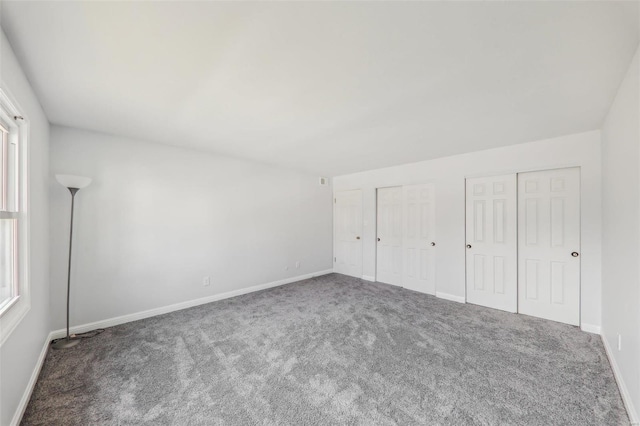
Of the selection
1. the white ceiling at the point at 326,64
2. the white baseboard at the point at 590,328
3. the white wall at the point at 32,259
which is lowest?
the white baseboard at the point at 590,328

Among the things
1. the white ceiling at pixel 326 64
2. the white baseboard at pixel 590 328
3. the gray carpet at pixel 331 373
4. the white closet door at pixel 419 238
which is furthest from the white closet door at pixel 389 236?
the white baseboard at pixel 590 328

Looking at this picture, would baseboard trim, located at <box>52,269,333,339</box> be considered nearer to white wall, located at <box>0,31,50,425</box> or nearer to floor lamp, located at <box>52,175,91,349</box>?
floor lamp, located at <box>52,175,91,349</box>

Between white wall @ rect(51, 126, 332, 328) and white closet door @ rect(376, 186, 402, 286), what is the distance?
5.98ft

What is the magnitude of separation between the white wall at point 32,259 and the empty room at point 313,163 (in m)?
0.03

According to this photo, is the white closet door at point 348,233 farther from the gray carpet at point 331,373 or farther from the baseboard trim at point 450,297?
the gray carpet at point 331,373

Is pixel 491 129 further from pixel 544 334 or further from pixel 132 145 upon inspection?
pixel 132 145

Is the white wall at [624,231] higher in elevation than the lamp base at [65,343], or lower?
higher

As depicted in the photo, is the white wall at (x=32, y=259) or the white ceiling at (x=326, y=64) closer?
the white ceiling at (x=326, y=64)

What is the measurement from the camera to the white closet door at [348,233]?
5.14 m

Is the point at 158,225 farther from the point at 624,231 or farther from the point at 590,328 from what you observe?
the point at 590,328

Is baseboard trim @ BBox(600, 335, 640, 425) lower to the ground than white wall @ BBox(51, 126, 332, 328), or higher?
lower

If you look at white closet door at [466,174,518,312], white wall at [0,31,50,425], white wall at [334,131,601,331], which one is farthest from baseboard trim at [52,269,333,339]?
white closet door at [466,174,518,312]

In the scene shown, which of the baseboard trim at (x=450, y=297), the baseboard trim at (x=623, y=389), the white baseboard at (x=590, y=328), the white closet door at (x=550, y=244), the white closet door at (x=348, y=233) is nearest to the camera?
the baseboard trim at (x=623, y=389)

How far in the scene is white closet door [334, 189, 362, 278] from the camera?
5137 millimetres
